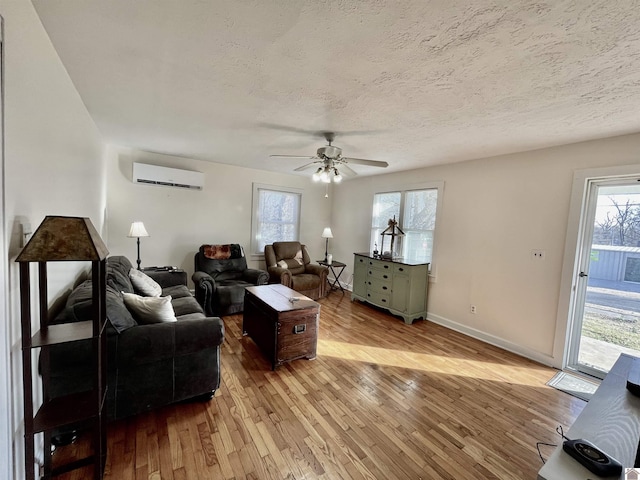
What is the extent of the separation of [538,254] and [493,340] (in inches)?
46.4

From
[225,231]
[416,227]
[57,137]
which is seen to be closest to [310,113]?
[57,137]

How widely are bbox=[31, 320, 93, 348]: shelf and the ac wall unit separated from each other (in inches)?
125

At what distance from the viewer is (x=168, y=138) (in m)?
3.32

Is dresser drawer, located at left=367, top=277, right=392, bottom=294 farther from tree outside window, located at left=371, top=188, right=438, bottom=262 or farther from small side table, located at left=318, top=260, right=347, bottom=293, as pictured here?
small side table, located at left=318, top=260, right=347, bottom=293

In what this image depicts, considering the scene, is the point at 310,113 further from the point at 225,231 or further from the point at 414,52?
the point at 225,231

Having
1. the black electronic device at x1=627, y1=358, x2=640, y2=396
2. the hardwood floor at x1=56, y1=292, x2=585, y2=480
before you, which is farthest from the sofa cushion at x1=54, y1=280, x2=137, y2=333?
the black electronic device at x1=627, y1=358, x2=640, y2=396

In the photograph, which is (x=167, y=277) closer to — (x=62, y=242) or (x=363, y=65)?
(x=62, y=242)

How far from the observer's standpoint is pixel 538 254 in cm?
299

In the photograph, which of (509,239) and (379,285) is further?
(379,285)

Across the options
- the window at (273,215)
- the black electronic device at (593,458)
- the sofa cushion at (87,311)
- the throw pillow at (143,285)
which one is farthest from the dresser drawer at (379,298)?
the sofa cushion at (87,311)

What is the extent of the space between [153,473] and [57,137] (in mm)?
2056

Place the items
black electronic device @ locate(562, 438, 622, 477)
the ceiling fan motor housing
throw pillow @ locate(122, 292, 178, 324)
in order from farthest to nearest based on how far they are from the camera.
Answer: the ceiling fan motor housing < throw pillow @ locate(122, 292, 178, 324) < black electronic device @ locate(562, 438, 622, 477)

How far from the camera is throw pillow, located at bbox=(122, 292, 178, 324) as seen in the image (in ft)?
6.43

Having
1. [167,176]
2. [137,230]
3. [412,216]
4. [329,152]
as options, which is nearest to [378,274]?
[412,216]
